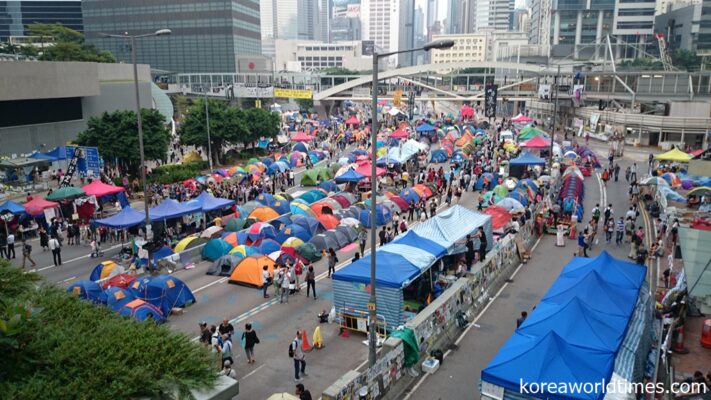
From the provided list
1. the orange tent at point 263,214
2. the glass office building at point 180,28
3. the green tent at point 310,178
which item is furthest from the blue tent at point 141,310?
the glass office building at point 180,28

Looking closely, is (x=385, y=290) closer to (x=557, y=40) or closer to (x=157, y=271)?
(x=157, y=271)

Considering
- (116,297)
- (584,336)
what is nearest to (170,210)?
(116,297)

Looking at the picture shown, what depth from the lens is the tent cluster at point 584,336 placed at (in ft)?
35.3

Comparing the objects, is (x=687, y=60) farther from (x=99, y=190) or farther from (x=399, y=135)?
(x=99, y=190)

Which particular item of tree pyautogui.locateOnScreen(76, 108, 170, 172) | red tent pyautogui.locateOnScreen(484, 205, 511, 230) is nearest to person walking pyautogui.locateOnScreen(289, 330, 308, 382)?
red tent pyautogui.locateOnScreen(484, 205, 511, 230)

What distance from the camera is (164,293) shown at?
17.4 meters

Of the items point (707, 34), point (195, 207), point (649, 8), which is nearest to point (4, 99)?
point (195, 207)

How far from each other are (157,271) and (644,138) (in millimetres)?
52342

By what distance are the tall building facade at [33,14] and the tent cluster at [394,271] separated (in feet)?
435

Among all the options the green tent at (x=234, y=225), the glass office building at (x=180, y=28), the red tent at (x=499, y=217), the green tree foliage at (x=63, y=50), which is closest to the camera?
the red tent at (x=499, y=217)

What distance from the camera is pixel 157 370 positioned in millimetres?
7660

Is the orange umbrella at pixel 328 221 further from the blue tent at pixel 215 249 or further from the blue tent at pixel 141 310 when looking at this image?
the blue tent at pixel 141 310

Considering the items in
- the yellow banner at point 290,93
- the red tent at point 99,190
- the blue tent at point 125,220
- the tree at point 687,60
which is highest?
the tree at point 687,60

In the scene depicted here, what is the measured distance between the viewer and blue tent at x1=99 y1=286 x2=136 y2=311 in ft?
54.1
